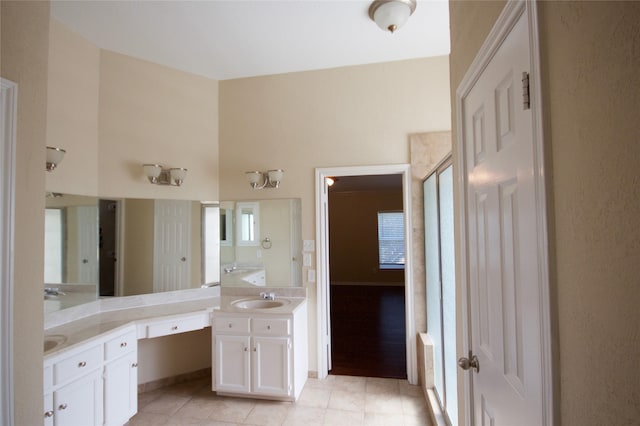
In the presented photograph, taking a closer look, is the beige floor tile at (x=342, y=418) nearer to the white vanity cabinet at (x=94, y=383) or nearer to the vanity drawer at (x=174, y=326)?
the vanity drawer at (x=174, y=326)

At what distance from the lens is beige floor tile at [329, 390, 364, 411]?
256 centimetres

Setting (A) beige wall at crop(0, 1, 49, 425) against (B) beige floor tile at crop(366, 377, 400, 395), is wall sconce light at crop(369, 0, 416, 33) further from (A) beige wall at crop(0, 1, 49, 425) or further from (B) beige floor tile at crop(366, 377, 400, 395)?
(B) beige floor tile at crop(366, 377, 400, 395)

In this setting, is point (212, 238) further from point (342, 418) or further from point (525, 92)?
point (525, 92)

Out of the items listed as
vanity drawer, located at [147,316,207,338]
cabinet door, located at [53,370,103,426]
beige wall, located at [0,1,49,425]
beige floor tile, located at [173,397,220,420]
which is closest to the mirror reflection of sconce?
vanity drawer, located at [147,316,207,338]

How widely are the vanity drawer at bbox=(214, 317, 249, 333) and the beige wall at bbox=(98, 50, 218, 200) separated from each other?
1.27 meters

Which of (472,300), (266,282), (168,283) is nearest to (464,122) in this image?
(472,300)

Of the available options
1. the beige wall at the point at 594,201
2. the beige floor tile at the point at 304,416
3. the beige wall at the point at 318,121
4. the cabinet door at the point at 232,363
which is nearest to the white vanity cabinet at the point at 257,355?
the cabinet door at the point at 232,363

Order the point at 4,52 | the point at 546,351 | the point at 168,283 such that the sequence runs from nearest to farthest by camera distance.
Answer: the point at 546,351
the point at 4,52
the point at 168,283

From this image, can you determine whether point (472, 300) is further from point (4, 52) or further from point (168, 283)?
point (168, 283)

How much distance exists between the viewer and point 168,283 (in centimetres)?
300

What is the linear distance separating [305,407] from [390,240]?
5928 mm

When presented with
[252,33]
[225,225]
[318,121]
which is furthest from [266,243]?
[252,33]

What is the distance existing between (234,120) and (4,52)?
218 centimetres

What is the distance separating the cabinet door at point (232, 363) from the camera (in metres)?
2.61
